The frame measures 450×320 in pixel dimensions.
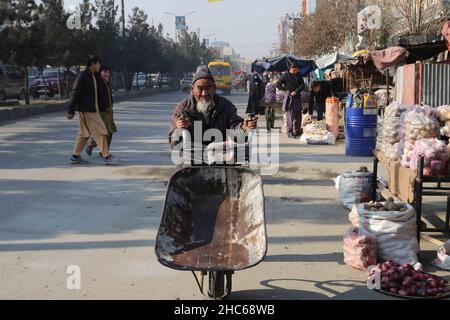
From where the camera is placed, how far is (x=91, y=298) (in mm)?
4227

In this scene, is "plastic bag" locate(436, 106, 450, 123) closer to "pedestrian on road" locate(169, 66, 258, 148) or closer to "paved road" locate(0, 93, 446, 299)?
"paved road" locate(0, 93, 446, 299)

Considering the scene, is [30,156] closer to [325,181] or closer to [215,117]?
[325,181]

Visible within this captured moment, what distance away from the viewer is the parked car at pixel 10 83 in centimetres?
2706

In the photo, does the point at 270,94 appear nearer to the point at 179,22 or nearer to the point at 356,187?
the point at 356,187

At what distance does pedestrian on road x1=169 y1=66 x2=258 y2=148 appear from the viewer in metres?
5.00

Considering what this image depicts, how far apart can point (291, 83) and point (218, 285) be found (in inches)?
423

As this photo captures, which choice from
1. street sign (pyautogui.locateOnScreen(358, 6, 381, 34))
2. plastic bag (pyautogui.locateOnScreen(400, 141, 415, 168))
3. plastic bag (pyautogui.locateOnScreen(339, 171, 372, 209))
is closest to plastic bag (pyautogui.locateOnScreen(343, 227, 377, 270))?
plastic bag (pyautogui.locateOnScreen(400, 141, 415, 168))

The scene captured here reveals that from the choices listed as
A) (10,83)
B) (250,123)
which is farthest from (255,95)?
(250,123)

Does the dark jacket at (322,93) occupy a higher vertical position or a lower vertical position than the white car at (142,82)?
lower

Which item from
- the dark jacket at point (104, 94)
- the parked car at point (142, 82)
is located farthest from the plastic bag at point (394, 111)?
the parked car at point (142, 82)

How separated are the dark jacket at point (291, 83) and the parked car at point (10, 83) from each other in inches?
681

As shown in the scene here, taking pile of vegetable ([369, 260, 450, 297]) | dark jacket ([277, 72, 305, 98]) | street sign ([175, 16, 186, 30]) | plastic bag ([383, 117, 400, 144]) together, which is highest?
street sign ([175, 16, 186, 30])

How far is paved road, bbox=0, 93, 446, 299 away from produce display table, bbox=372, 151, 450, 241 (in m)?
0.46

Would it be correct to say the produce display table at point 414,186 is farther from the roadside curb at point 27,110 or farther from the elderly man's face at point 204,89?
the roadside curb at point 27,110
